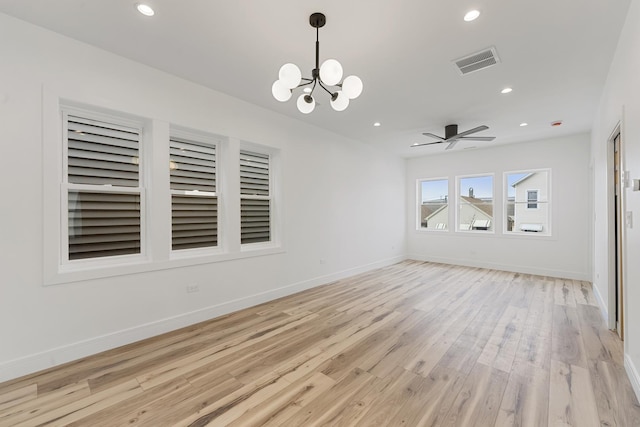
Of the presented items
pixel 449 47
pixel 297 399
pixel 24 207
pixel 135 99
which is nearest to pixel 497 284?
pixel 449 47

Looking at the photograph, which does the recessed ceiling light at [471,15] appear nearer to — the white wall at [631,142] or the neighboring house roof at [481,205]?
the white wall at [631,142]

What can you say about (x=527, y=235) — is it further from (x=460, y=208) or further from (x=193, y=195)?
(x=193, y=195)

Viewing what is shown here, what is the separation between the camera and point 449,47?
2.66 m

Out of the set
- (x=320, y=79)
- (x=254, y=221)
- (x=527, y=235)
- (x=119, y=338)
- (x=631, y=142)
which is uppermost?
(x=320, y=79)

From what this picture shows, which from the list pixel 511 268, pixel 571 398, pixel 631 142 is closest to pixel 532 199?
pixel 511 268

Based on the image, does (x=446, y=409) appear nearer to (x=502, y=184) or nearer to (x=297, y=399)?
(x=297, y=399)

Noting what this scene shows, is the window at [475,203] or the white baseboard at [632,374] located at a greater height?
the window at [475,203]

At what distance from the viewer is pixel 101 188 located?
2.85 m

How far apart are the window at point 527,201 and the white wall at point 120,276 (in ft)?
15.4

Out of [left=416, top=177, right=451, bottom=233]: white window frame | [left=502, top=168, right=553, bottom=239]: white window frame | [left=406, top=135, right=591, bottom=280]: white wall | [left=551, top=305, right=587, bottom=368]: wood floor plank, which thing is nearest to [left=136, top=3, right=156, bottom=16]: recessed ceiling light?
[left=551, top=305, right=587, bottom=368]: wood floor plank

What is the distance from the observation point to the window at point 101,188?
2.72 m

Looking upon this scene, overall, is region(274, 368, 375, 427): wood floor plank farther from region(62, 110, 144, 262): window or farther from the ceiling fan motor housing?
the ceiling fan motor housing

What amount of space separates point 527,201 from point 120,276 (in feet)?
25.4

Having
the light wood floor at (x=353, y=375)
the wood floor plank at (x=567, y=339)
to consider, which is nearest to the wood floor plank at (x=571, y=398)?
the light wood floor at (x=353, y=375)
